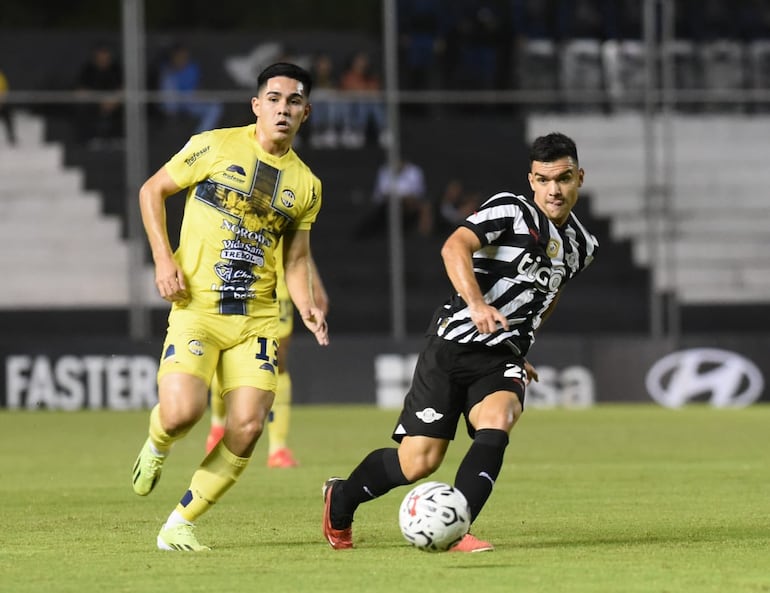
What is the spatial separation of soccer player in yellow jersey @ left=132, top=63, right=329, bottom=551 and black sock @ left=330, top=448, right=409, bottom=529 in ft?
1.52

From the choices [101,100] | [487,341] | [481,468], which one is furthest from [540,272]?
[101,100]

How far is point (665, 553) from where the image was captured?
23.4 ft

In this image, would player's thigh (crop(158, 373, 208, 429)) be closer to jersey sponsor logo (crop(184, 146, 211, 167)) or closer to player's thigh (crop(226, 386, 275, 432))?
player's thigh (crop(226, 386, 275, 432))

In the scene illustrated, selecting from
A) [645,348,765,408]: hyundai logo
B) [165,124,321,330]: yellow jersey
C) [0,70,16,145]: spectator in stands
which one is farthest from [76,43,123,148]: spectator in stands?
[165,124,321,330]: yellow jersey

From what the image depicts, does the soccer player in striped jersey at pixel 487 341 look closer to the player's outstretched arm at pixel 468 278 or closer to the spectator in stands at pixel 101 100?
the player's outstretched arm at pixel 468 278

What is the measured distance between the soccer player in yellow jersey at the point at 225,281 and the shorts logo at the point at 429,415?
0.57 meters

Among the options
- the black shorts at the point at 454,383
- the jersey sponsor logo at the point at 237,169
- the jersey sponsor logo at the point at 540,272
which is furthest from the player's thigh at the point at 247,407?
the jersey sponsor logo at the point at 540,272

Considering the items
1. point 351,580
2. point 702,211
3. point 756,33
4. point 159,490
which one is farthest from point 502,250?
point 756,33

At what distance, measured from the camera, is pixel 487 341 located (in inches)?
293

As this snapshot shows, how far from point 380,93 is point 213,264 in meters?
14.4

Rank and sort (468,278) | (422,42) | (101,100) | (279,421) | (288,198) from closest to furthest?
(468,278), (288,198), (279,421), (101,100), (422,42)

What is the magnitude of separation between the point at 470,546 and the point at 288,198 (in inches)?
70.7

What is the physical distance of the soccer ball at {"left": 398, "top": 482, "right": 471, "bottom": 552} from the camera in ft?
22.4

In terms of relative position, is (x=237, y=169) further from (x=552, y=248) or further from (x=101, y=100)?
(x=101, y=100)
